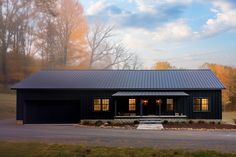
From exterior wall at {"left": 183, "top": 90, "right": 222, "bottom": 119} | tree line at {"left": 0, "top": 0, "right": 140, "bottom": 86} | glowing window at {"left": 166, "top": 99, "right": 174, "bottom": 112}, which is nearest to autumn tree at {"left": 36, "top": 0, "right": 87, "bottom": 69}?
tree line at {"left": 0, "top": 0, "right": 140, "bottom": 86}

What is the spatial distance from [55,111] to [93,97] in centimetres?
413

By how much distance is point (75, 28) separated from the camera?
74.4 metres

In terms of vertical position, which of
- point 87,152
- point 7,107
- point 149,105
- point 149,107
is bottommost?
point 87,152

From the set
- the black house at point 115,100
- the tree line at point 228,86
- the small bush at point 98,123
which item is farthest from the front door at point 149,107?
the tree line at point 228,86

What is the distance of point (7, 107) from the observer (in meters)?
50.1

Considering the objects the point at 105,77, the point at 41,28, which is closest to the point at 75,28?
the point at 41,28

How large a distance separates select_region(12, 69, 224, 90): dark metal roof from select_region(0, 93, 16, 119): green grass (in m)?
7.29

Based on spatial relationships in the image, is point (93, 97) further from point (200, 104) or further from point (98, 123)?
point (200, 104)

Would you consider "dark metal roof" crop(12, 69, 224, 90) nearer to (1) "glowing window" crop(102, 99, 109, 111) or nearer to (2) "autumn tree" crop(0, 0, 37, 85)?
(1) "glowing window" crop(102, 99, 109, 111)

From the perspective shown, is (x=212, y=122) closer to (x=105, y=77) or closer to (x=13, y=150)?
(x=105, y=77)

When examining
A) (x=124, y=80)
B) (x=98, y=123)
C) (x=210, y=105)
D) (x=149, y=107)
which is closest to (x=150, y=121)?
(x=149, y=107)

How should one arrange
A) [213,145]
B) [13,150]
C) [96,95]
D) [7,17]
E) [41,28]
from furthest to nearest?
[41,28] → [7,17] → [96,95] → [213,145] → [13,150]

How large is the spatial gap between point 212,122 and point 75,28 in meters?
43.2

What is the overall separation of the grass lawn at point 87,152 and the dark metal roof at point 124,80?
21.7 metres
